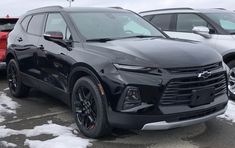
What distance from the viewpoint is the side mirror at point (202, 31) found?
7478 mm

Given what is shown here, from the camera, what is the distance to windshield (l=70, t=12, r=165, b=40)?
225 inches

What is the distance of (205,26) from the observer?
7922 mm

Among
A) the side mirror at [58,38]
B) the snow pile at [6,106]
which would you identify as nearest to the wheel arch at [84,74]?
the side mirror at [58,38]

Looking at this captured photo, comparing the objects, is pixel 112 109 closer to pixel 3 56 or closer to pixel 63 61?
pixel 63 61

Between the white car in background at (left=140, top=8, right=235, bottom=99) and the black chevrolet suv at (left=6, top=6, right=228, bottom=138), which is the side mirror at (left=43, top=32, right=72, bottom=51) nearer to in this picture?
the black chevrolet suv at (left=6, top=6, right=228, bottom=138)

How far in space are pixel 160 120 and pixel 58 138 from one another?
1.37 meters

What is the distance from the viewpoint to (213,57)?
504 centimetres

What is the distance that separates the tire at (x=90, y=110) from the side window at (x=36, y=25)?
1.79m

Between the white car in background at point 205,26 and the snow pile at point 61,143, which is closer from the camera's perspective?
the snow pile at point 61,143

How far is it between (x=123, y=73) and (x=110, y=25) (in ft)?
5.07

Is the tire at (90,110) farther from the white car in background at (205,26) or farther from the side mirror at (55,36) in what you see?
the white car in background at (205,26)

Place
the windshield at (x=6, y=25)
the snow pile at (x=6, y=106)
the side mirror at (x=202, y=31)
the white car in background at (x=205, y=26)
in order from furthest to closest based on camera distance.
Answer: the windshield at (x=6, y=25) → the side mirror at (x=202, y=31) → the white car in background at (x=205, y=26) → the snow pile at (x=6, y=106)

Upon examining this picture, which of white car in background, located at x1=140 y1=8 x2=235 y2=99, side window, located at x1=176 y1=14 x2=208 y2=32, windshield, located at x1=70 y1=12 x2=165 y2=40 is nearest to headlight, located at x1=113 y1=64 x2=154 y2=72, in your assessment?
windshield, located at x1=70 y1=12 x2=165 y2=40

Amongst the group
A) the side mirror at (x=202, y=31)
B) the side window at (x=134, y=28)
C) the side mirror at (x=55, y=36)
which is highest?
the side window at (x=134, y=28)
